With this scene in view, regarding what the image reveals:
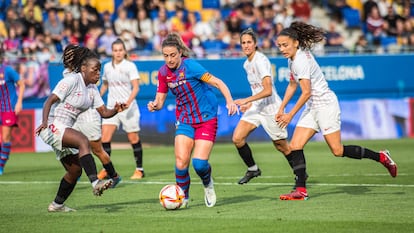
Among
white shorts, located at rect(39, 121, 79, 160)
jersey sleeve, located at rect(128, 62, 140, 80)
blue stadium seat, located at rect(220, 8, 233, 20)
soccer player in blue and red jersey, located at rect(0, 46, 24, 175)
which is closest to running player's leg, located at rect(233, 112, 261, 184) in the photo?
jersey sleeve, located at rect(128, 62, 140, 80)

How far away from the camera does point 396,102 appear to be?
24000 mm

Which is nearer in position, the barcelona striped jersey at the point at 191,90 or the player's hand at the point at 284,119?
the barcelona striped jersey at the point at 191,90

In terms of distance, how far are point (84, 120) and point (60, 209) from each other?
12.2 ft

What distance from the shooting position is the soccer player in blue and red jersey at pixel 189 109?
10.8 metres

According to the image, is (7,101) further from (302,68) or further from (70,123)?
(302,68)

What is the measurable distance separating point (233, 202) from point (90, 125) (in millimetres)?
3790

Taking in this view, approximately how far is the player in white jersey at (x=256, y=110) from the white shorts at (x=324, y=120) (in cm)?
151

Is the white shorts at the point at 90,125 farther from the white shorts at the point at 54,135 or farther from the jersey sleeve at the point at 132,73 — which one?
the white shorts at the point at 54,135

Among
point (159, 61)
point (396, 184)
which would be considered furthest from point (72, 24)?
point (396, 184)

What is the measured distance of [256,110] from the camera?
46.1 ft

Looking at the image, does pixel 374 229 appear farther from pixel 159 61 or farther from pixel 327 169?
pixel 159 61

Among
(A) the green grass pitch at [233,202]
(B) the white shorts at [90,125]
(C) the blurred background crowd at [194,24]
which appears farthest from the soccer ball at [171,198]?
(C) the blurred background crowd at [194,24]

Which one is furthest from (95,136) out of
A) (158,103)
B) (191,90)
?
(191,90)

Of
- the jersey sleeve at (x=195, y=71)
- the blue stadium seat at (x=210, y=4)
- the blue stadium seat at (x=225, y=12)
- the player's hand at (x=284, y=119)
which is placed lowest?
the blue stadium seat at (x=225, y=12)
